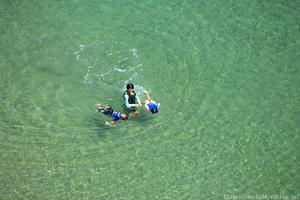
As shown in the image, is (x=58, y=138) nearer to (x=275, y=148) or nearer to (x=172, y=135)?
(x=172, y=135)

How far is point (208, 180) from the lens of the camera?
21.0 ft

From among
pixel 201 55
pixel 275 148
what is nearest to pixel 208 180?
pixel 275 148

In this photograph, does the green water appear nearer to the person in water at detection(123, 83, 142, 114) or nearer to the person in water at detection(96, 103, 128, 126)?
the person in water at detection(96, 103, 128, 126)

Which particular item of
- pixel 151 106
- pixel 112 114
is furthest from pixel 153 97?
pixel 112 114

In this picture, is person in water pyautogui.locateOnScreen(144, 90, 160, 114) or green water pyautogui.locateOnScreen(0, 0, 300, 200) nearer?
green water pyautogui.locateOnScreen(0, 0, 300, 200)

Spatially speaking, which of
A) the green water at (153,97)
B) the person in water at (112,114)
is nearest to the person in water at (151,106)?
the green water at (153,97)

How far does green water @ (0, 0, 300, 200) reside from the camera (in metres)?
6.39

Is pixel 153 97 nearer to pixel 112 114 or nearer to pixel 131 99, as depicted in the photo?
pixel 131 99

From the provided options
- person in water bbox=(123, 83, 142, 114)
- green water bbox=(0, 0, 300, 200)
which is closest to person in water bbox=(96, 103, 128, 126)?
green water bbox=(0, 0, 300, 200)

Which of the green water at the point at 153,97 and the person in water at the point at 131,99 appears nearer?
the green water at the point at 153,97

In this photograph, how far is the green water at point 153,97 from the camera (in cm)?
639

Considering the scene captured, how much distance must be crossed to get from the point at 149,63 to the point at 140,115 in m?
1.71

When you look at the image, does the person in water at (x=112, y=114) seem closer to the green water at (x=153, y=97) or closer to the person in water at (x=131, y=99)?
the green water at (x=153, y=97)

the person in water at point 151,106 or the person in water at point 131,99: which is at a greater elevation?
the person in water at point 131,99
